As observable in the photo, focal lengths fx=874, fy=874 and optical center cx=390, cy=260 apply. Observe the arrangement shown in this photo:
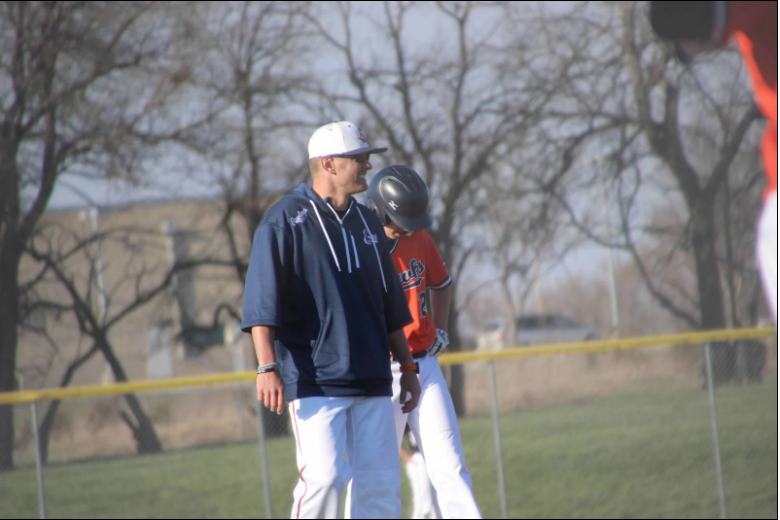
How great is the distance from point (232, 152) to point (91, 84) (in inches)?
105

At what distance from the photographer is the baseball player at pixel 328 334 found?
370 cm

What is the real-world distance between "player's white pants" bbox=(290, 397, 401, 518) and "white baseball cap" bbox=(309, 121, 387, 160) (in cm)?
109

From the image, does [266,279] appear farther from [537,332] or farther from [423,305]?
[537,332]

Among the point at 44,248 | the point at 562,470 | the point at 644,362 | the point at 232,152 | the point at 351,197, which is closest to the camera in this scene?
the point at 351,197

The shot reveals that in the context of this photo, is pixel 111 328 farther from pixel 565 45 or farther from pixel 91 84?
pixel 565 45

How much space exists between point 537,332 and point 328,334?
15454 millimetres

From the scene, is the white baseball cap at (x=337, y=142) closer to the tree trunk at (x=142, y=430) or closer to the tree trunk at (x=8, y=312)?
the tree trunk at (x=142, y=430)

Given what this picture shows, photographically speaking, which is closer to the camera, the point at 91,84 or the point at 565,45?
the point at 91,84

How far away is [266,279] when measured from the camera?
145 inches

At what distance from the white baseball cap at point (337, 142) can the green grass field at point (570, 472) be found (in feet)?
16.4

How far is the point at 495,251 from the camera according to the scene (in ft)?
55.5

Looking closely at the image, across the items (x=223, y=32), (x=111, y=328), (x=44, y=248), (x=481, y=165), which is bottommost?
(x=111, y=328)

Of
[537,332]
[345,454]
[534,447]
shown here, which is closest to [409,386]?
[345,454]

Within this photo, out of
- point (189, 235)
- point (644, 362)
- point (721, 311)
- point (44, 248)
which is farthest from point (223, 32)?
point (721, 311)
